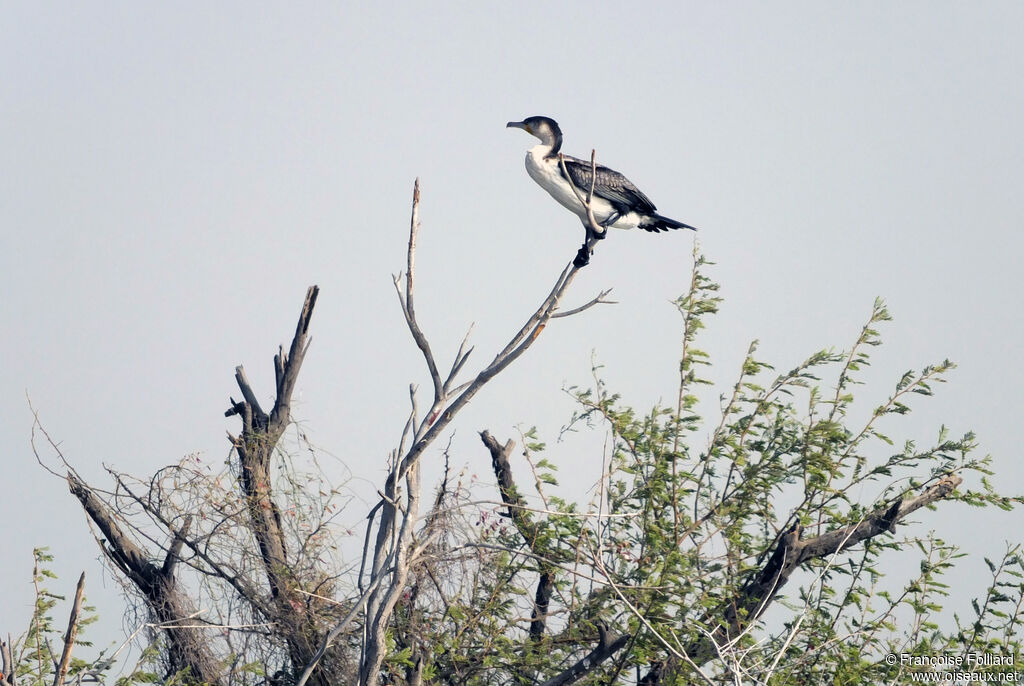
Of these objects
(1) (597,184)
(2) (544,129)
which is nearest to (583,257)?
(1) (597,184)

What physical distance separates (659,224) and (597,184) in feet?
2.05

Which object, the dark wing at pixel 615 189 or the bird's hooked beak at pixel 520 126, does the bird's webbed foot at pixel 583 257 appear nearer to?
the dark wing at pixel 615 189

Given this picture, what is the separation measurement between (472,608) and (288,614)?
1667 millimetres

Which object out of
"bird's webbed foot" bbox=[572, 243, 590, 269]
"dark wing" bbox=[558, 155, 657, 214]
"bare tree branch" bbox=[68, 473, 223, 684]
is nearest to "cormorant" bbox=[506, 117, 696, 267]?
"dark wing" bbox=[558, 155, 657, 214]

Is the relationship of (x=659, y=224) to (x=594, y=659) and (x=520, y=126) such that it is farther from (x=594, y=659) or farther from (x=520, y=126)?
(x=594, y=659)

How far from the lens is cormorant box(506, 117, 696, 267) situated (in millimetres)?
7344

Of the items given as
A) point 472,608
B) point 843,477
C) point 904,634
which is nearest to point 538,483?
point 472,608

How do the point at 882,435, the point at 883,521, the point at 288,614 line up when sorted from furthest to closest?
the point at 288,614 < the point at 882,435 < the point at 883,521

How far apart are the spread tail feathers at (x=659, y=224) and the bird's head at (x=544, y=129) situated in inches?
35.4

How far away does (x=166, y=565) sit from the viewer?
8812 millimetres

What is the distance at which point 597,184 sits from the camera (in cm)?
760

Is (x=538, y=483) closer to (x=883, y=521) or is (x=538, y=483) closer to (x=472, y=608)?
(x=472, y=608)

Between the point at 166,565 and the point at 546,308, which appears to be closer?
the point at 546,308

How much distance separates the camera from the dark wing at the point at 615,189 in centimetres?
759
